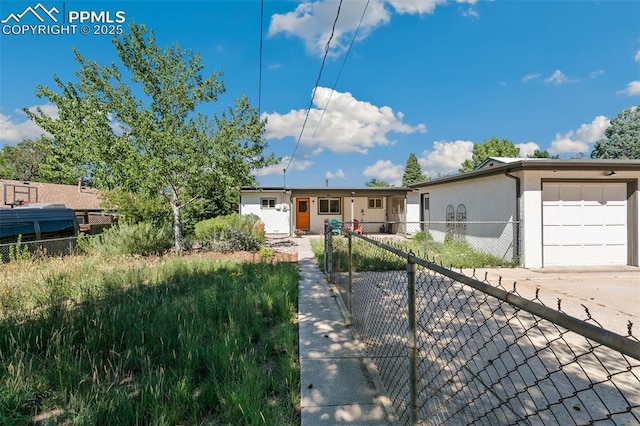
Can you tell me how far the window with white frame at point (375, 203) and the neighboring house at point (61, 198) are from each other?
16.4 metres

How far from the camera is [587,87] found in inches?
504

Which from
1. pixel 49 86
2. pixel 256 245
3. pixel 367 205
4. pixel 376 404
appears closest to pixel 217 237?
pixel 256 245

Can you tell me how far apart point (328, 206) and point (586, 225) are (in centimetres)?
1510

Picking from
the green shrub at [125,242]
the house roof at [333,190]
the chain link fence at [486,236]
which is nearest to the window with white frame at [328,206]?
the house roof at [333,190]

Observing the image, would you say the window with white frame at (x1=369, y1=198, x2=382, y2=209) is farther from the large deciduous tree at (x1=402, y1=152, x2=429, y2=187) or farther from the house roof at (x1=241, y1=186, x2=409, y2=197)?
the large deciduous tree at (x1=402, y1=152, x2=429, y2=187)

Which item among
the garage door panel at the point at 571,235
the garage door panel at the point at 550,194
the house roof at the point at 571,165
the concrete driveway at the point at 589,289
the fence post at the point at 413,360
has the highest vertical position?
the house roof at the point at 571,165

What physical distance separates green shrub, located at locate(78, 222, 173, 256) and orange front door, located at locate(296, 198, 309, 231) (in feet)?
40.5

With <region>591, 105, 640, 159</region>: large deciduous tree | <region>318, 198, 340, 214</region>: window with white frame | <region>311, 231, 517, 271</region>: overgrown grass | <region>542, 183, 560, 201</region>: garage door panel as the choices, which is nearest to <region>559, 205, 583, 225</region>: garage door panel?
<region>542, 183, 560, 201</region>: garage door panel

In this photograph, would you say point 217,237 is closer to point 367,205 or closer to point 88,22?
point 88,22

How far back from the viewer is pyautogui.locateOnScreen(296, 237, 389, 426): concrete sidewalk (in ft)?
7.94

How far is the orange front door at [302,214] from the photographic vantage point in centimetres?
2227

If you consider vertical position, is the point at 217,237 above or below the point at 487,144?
below

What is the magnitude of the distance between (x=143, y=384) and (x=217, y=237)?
379 inches

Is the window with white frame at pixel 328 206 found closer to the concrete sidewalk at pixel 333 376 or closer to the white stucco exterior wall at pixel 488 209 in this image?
the white stucco exterior wall at pixel 488 209
